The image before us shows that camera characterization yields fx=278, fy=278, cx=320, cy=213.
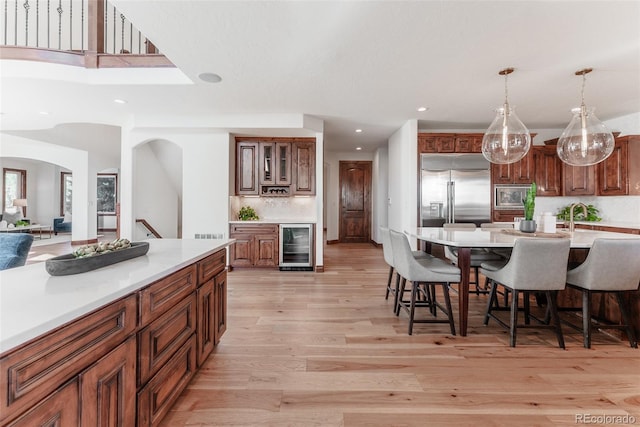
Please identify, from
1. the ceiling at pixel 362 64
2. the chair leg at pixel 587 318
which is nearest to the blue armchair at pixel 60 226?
the ceiling at pixel 362 64

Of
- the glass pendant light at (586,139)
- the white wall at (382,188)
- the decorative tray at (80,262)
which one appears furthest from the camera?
the white wall at (382,188)

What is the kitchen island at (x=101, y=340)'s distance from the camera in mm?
726

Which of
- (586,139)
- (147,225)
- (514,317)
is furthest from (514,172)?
(147,225)

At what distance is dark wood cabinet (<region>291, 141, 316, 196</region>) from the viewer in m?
5.10

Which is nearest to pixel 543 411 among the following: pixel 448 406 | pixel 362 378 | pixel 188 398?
pixel 448 406

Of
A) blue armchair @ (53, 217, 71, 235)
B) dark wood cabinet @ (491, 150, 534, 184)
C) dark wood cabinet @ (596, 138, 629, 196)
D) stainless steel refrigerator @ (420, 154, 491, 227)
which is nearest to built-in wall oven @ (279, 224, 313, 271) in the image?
stainless steel refrigerator @ (420, 154, 491, 227)

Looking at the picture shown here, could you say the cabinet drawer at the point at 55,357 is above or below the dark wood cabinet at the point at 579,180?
below

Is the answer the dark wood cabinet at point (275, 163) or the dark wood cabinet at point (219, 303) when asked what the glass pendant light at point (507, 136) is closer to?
the dark wood cabinet at point (219, 303)

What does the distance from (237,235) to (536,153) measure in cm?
561

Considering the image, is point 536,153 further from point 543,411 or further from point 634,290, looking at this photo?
point 543,411

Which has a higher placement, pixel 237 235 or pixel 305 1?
pixel 305 1

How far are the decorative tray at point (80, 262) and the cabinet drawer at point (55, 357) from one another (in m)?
0.36

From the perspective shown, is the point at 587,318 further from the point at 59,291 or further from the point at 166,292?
the point at 59,291

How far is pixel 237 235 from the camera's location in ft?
16.1
